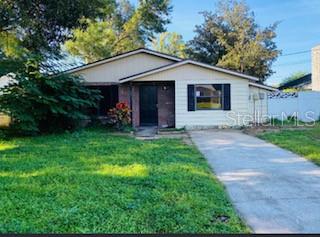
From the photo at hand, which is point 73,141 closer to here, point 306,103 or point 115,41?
point 306,103

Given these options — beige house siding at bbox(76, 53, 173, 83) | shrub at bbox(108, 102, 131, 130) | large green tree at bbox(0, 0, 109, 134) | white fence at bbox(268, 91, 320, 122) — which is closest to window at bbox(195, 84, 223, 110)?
beige house siding at bbox(76, 53, 173, 83)

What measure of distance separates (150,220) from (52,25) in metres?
13.4

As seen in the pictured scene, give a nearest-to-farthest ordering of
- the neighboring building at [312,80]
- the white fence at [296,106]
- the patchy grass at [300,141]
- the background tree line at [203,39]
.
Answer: the patchy grass at [300,141]
the white fence at [296,106]
the neighboring building at [312,80]
the background tree line at [203,39]

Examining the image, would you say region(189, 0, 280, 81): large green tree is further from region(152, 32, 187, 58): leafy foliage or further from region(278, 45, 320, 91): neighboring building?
region(152, 32, 187, 58): leafy foliage

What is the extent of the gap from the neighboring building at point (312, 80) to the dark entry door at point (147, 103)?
11420 millimetres

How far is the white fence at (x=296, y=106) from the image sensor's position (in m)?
21.2

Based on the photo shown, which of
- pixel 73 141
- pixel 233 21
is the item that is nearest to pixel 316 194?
pixel 73 141

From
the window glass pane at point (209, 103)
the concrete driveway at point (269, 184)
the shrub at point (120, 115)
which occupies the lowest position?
the concrete driveway at point (269, 184)

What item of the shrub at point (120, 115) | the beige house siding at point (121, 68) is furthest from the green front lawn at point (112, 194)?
the beige house siding at point (121, 68)

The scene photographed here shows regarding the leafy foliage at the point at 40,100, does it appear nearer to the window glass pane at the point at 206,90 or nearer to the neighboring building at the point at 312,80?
the window glass pane at the point at 206,90

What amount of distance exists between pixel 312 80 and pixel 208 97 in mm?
13614

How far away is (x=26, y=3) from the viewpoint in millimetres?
15039

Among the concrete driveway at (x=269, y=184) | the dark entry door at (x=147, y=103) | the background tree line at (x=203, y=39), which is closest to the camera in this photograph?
the concrete driveway at (x=269, y=184)

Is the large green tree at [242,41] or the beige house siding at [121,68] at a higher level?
the large green tree at [242,41]
